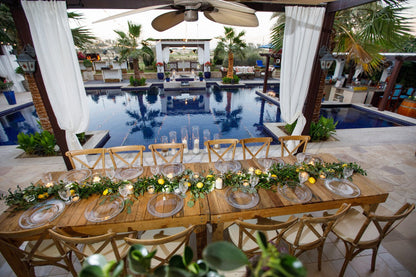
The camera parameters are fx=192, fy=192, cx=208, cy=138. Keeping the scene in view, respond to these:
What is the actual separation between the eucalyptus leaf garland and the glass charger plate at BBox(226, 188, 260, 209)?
0.27 feet

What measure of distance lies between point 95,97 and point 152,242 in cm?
1145

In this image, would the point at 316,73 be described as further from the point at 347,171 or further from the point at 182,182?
the point at 182,182

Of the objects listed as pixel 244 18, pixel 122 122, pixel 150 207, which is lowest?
pixel 122 122

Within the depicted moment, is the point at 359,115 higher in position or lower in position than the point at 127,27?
lower

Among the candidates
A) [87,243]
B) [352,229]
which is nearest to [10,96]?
[87,243]

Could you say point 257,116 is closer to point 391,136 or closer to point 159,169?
point 391,136

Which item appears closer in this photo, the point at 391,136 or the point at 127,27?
the point at 391,136

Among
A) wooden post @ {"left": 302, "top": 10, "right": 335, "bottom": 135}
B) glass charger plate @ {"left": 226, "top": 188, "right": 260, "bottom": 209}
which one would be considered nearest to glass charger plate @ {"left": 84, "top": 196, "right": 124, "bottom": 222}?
glass charger plate @ {"left": 226, "top": 188, "right": 260, "bottom": 209}

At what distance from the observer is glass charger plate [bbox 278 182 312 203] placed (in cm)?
201

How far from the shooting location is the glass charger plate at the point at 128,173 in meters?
2.39

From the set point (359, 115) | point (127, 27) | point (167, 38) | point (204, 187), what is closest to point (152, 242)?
point (204, 187)

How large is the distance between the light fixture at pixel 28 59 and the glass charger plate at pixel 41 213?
91.3 inches

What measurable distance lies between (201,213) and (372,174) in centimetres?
373

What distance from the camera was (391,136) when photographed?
5.40 metres
